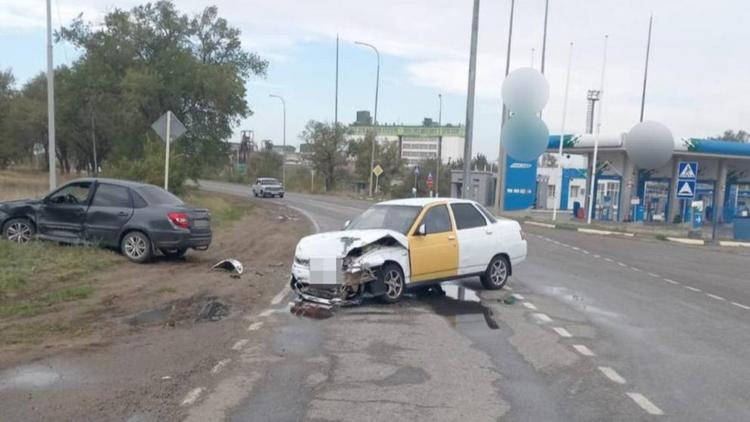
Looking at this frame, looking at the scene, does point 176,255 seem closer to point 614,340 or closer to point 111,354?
point 111,354

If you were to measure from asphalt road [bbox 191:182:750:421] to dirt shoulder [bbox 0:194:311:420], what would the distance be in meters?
0.56

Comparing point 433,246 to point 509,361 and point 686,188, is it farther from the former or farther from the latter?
point 686,188

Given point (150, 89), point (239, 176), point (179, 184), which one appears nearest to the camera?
point (179, 184)

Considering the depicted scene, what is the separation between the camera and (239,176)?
341ft

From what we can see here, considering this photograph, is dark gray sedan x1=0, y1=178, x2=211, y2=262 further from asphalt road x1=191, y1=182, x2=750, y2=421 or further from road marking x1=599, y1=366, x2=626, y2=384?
road marking x1=599, y1=366, x2=626, y2=384

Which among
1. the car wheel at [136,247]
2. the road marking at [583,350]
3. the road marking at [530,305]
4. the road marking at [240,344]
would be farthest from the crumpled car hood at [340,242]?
the car wheel at [136,247]

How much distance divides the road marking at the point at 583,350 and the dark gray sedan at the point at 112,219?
860 cm

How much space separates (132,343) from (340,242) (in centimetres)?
365

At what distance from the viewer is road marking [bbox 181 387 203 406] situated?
6.05 m

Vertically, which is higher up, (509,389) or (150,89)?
(150,89)

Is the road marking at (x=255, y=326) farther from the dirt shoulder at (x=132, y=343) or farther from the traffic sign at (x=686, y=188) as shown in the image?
the traffic sign at (x=686, y=188)

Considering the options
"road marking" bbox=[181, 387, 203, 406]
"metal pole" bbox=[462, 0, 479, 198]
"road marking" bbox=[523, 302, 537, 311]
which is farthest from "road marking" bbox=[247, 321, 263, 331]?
"metal pole" bbox=[462, 0, 479, 198]

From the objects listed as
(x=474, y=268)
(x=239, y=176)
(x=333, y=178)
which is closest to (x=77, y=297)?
(x=474, y=268)

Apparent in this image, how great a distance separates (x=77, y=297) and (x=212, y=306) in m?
1.98
